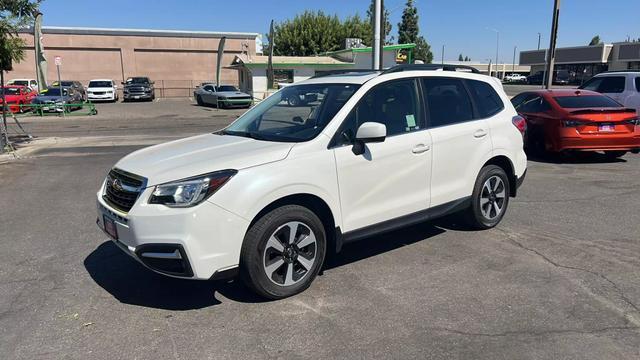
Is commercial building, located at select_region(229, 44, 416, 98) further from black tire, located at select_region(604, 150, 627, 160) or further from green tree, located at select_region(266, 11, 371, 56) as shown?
black tire, located at select_region(604, 150, 627, 160)

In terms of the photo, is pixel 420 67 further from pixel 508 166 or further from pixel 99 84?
pixel 99 84

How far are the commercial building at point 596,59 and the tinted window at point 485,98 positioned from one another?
68696 mm

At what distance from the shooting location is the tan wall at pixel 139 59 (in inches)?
1849

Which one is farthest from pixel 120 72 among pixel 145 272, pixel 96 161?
pixel 145 272

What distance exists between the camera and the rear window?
32.5ft

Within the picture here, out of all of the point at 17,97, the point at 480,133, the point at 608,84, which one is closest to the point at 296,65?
the point at 17,97

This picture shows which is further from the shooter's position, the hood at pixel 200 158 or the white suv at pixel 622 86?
the white suv at pixel 622 86

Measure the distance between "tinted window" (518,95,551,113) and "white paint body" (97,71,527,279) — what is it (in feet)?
18.1

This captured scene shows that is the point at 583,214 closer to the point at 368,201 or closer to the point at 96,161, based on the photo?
the point at 368,201

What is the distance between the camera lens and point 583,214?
640 centimetres

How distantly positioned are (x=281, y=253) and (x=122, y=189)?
4.38ft

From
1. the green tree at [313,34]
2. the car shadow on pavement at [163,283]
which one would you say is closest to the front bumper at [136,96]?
the green tree at [313,34]

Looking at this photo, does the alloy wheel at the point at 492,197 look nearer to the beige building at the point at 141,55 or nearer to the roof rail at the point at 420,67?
the roof rail at the point at 420,67

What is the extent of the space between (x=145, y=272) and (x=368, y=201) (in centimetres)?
216
